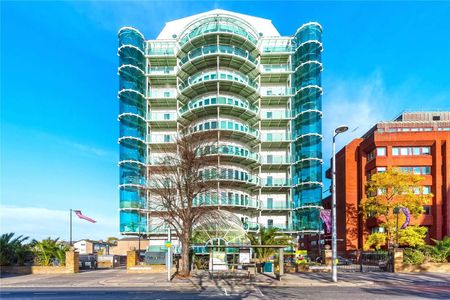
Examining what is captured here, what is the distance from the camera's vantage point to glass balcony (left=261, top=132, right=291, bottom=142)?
54253 millimetres

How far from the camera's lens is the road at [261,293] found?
16656 millimetres

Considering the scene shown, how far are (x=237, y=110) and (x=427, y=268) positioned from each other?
104ft

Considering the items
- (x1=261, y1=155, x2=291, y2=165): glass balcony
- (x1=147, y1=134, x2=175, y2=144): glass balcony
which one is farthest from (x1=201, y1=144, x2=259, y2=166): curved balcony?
(x1=147, y1=134, x2=175, y2=144): glass balcony

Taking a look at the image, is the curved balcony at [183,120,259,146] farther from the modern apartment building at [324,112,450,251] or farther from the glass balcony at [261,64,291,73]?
the modern apartment building at [324,112,450,251]

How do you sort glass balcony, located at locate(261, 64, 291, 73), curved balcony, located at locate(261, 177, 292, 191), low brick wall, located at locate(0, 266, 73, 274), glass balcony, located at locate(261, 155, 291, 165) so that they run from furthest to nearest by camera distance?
glass balcony, located at locate(261, 64, 291, 73) < glass balcony, located at locate(261, 155, 291, 165) < curved balcony, located at locate(261, 177, 292, 191) < low brick wall, located at locate(0, 266, 73, 274)

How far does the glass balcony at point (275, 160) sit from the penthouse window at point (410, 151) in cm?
1613

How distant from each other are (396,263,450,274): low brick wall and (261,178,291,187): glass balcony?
24.9m

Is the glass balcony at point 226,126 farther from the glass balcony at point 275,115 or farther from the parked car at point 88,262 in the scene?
the parked car at point 88,262

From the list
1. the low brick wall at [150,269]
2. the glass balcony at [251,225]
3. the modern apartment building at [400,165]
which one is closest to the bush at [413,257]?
the modern apartment building at [400,165]

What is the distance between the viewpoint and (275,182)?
53531mm

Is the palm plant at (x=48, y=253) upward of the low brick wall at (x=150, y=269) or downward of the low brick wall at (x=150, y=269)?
upward

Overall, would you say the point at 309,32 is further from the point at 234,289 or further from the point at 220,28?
the point at 234,289

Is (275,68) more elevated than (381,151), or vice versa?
(275,68)

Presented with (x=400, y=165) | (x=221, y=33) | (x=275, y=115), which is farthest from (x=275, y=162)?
(x=221, y=33)
